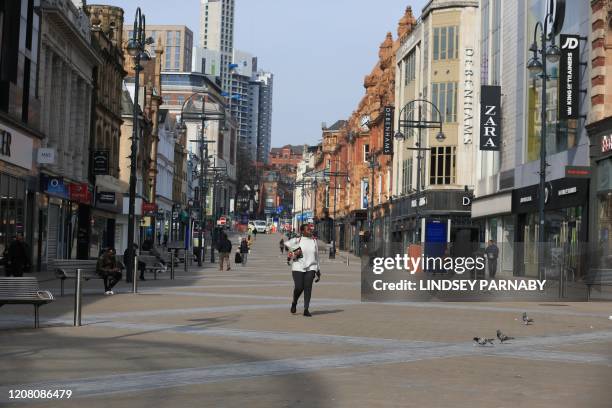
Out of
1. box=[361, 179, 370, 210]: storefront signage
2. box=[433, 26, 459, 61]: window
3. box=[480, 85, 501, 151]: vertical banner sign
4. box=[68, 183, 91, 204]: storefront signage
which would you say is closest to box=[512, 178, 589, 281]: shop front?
box=[480, 85, 501, 151]: vertical banner sign

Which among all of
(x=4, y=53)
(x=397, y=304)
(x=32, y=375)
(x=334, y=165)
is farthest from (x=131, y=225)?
(x=334, y=165)

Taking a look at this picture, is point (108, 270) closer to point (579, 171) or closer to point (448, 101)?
point (579, 171)

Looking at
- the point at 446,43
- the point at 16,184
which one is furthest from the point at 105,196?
the point at 446,43

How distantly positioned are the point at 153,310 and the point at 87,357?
784 cm

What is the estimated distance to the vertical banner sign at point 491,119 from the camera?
171 feet

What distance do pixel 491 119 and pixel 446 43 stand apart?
15.3m

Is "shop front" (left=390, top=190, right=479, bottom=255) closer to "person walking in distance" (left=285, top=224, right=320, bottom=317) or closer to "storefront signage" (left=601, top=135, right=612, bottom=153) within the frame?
"storefront signage" (left=601, top=135, right=612, bottom=153)

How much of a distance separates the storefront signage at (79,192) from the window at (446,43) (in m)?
29.6

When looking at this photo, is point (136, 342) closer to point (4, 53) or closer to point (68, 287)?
point (68, 287)

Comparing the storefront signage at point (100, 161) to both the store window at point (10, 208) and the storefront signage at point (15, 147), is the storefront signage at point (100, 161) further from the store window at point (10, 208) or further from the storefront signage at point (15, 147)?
the store window at point (10, 208)

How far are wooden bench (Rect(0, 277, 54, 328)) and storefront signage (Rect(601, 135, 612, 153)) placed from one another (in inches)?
927

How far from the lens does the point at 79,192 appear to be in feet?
145

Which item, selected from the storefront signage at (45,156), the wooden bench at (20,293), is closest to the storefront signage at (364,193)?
the storefront signage at (45,156)

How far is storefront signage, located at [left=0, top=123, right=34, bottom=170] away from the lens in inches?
1260
